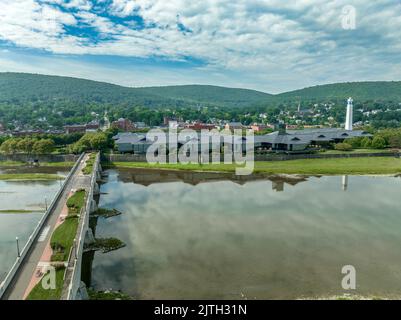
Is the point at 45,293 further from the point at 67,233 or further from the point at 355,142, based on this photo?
the point at 355,142

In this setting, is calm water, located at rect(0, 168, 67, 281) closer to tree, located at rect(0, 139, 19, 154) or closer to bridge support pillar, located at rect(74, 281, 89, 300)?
bridge support pillar, located at rect(74, 281, 89, 300)

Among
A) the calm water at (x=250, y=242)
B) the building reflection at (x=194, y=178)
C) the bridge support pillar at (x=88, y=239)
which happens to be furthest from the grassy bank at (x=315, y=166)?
the bridge support pillar at (x=88, y=239)

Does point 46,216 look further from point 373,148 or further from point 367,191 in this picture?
point 373,148

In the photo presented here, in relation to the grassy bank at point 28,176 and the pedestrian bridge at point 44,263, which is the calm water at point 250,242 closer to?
the pedestrian bridge at point 44,263

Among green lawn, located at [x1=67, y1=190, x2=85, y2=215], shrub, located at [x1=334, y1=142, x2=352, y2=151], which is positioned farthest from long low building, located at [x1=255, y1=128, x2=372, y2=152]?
green lawn, located at [x1=67, y1=190, x2=85, y2=215]

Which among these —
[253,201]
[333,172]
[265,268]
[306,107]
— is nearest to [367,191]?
[333,172]

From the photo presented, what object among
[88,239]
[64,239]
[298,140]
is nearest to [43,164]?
[88,239]
